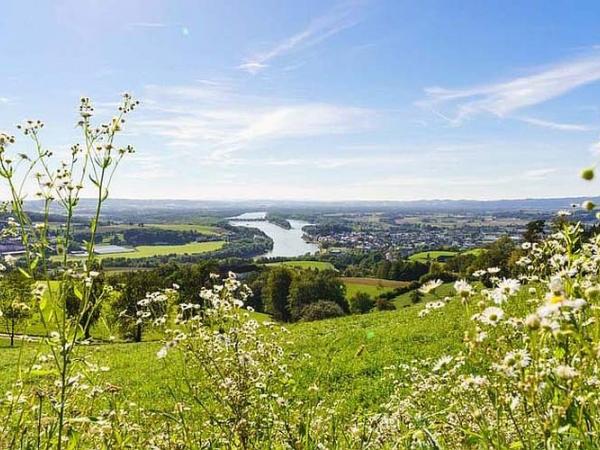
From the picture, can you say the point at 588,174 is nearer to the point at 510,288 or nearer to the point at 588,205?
the point at 588,205

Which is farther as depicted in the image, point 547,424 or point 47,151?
point 47,151

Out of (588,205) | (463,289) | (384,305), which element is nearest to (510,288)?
(463,289)

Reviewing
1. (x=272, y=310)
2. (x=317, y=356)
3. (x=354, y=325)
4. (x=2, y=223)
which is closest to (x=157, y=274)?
(x=272, y=310)

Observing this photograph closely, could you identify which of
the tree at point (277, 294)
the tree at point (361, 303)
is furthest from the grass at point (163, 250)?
the tree at point (361, 303)

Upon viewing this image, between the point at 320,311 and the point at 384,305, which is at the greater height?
the point at 384,305

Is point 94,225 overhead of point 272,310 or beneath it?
overhead

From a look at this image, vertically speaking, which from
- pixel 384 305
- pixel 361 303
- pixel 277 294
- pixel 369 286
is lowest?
pixel 361 303

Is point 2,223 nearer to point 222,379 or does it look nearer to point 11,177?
point 11,177

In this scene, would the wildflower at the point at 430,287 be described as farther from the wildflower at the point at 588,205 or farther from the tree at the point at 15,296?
the tree at the point at 15,296
